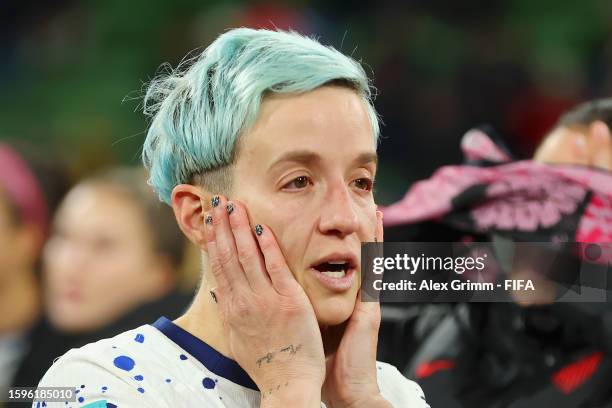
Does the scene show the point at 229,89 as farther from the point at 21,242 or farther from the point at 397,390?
the point at 21,242

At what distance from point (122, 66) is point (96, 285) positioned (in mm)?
1120

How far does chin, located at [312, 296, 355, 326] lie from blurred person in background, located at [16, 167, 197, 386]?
3.93ft

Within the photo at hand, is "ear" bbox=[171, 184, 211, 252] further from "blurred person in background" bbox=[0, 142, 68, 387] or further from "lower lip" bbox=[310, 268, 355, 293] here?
"blurred person in background" bbox=[0, 142, 68, 387]

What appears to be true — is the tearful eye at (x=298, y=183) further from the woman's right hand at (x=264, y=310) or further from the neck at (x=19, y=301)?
the neck at (x=19, y=301)

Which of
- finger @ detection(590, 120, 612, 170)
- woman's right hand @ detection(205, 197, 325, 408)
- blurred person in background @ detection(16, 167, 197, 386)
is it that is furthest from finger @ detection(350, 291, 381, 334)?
blurred person in background @ detection(16, 167, 197, 386)

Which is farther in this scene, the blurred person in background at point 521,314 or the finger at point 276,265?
the blurred person in background at point 521,314

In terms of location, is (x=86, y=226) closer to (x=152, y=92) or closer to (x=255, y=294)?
(x=152, y=92)

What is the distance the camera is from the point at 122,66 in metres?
3.49

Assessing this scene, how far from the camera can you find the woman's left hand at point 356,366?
4.67ft

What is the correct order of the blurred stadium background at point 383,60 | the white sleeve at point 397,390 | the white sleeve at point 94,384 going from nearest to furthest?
the white sleeve at point 94,384 < the white sleeve at point 397,390 < the blurred stadium background at point 383,60

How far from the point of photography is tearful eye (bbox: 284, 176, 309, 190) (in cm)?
138

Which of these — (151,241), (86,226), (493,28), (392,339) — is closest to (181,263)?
(151,241)

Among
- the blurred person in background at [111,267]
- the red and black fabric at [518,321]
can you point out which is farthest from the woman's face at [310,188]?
the blurred person in background at [111,267]

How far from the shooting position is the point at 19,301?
2.81 m
